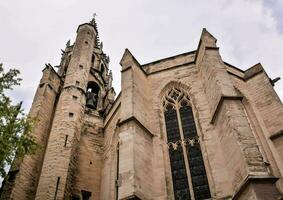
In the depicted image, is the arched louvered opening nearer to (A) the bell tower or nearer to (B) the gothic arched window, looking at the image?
(A) the bell tower

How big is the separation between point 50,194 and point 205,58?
7.31 meters

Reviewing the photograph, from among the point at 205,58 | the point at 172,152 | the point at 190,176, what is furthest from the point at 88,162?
the point at 205,58

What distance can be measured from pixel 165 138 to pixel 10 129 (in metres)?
5.02

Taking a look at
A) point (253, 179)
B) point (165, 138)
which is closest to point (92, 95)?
point (165, 138)

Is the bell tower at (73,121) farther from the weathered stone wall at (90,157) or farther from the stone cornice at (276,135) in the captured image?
the stone cornice at (276,135)

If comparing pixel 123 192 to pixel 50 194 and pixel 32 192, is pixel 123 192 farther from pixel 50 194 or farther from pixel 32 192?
pixel 32 192

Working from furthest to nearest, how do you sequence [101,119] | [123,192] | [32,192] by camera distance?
1. [101,119]
2. [32,192]
3. [123,192]

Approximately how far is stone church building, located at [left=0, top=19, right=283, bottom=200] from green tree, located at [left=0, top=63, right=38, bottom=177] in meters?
2.77

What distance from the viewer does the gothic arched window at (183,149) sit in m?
9.21

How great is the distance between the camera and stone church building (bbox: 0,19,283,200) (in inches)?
341

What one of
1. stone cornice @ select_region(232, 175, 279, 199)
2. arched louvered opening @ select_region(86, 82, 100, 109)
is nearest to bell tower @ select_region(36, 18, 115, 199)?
arched louvered opening @ select_region(86, 82, 100, 109)

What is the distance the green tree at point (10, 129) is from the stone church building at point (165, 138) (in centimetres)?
277

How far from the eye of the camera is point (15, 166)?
38.5ft

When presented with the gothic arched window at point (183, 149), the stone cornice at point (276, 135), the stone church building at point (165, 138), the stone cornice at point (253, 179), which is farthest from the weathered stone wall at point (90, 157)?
the stone cornice at point (276, 135)
